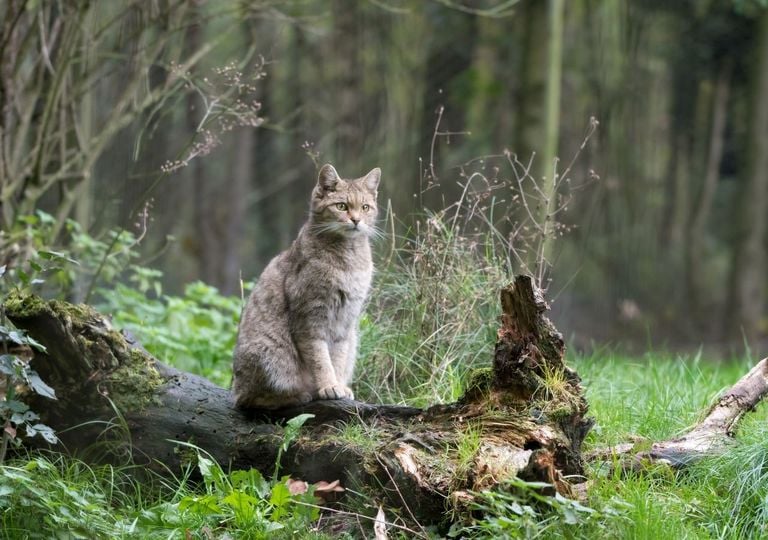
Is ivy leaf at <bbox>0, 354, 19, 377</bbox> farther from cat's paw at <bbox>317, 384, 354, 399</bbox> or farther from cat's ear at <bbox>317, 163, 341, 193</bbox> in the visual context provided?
cat's ear at <bbox>317, 163, 341, 193</bbox>

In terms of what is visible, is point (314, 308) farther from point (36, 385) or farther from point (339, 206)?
point (36, 385)

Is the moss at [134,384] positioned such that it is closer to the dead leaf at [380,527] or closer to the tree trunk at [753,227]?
the dead leaf at [380,527]

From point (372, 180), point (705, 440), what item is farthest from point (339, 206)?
point (705, 440)

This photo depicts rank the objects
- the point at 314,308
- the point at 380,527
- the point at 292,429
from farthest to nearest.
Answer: the point at 314,308
the point at 292,429
the point at 380,527

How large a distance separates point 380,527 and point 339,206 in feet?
6.84

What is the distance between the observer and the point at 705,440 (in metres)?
4.55

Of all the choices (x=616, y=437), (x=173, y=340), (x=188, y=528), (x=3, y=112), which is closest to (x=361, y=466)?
(x=188, y=528)

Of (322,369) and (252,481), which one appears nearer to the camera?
(252,481)

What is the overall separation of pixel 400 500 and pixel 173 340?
3161 millimetres

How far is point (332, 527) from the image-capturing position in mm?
4121

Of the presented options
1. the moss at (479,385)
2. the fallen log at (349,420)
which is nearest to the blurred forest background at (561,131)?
the fallen log at (349,420)

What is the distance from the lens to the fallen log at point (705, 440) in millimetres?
4414

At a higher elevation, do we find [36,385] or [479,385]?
[36,385]

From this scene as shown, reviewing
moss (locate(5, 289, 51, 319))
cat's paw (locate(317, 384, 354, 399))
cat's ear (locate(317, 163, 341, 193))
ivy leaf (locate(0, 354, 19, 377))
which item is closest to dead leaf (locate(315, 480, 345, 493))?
cat's paw (locate(317, 384, 354, 399))
